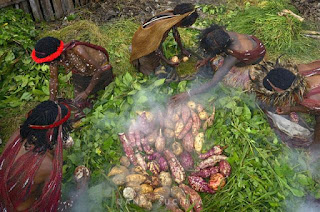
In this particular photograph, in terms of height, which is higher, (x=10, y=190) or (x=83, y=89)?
(x=10, y=190)

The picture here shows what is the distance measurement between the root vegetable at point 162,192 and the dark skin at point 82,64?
5.69 feet

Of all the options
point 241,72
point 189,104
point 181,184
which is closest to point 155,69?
point 189,104

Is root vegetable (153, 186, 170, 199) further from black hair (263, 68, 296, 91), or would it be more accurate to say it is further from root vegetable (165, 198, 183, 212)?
black hair (263, 68, 296, 91)

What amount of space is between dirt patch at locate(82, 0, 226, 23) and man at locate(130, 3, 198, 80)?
7.48 ft

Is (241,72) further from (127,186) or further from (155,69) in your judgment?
(127,186)

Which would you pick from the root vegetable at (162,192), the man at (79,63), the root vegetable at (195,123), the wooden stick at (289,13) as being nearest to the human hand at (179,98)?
the root vegetable at (195,123)

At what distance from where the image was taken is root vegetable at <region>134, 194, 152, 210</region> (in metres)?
2.69

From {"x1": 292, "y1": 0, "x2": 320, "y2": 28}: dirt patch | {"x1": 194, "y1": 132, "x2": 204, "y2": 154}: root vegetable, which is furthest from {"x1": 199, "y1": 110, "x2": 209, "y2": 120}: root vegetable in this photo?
{"x1": 292, "y1": 0, "x2": 320, "y2": 28}: dirt patch

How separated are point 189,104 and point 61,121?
1761mm

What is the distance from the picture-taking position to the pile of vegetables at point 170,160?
110 inches

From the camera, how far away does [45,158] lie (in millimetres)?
2303

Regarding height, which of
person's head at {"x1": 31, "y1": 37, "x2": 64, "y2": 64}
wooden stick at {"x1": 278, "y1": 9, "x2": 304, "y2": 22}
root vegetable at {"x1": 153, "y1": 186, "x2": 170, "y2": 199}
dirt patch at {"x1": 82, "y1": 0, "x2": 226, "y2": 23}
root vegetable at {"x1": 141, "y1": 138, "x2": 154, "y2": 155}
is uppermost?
person's head at {"x1": 31, "y1": 37, "x2": 64, "y2": 64}

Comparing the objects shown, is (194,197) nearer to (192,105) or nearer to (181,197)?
(181,197)

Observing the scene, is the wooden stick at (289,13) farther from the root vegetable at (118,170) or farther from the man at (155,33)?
the root vegetable at (118,170)
